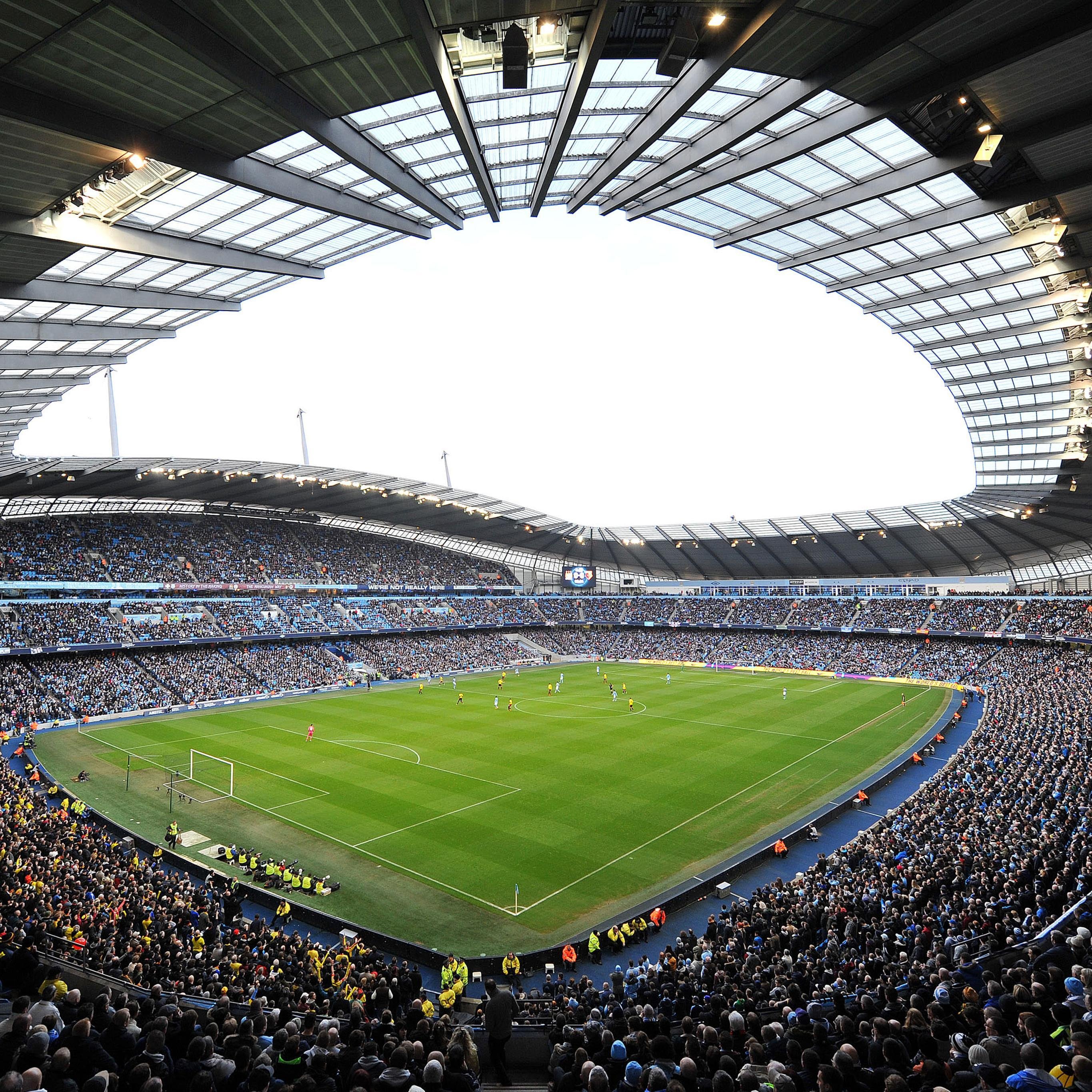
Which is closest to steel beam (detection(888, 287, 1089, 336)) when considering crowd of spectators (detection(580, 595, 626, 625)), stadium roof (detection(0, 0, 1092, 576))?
stadium roof (detection(0, 0, 1092, 576))

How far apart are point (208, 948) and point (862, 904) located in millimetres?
15173

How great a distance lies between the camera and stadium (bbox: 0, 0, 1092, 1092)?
8.28m

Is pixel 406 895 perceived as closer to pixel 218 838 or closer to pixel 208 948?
pixel 208 948

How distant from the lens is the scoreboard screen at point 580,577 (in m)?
91.4

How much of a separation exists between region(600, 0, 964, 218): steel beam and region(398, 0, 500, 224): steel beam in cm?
481

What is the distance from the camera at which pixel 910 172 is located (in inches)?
653

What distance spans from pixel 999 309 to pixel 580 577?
68.8m

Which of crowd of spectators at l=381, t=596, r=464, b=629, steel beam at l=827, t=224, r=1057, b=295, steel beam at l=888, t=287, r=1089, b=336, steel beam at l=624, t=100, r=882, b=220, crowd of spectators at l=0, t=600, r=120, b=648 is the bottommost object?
crowd of spectators at l=381, t=596, r=464, b=629

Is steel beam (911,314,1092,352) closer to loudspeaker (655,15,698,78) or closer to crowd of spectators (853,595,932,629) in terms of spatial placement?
loudspeaker (655,15,698,78)

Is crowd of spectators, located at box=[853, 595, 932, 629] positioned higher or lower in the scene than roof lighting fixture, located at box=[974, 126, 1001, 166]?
lower

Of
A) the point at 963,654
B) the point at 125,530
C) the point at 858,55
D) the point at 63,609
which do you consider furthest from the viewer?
the point at 125,530

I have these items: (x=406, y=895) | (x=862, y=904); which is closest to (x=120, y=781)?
(x=406, y=895)

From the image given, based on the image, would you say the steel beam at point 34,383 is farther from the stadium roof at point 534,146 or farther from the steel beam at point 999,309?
the steel beam at point 999,309

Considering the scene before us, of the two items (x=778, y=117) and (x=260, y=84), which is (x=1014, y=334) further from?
(x=260, y=84)
